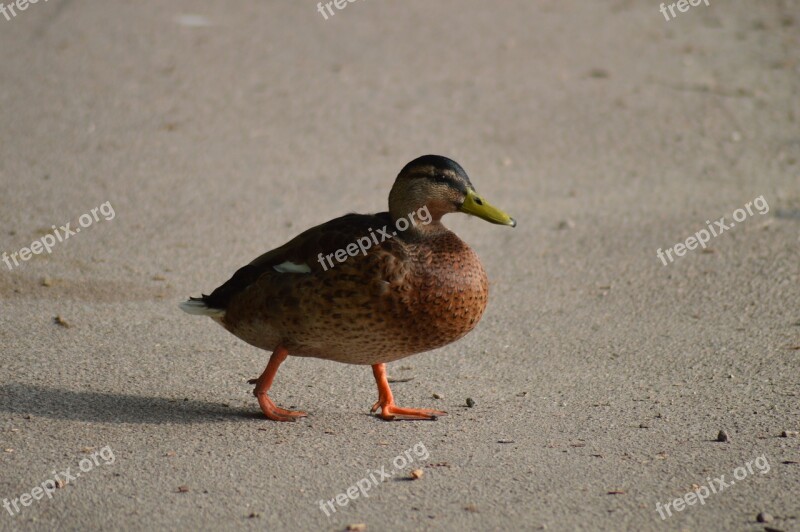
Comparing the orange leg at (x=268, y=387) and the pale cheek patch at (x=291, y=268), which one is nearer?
the pale cheek patch at (x=291, y=268)

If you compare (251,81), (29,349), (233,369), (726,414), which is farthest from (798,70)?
(29,349)

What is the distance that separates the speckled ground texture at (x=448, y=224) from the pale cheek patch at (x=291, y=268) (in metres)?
0.72

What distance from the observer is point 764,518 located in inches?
159

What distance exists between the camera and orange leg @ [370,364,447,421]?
5.04 m

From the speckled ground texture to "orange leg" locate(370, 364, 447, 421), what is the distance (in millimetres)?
77

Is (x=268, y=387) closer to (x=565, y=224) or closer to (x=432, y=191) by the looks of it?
(x=432, y=191)

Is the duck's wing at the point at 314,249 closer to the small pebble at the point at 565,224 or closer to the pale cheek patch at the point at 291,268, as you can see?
the pale cheek patch at the point at 291,268

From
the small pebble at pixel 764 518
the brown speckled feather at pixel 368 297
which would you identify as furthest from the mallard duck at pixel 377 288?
the small pebble at pixel 764 518

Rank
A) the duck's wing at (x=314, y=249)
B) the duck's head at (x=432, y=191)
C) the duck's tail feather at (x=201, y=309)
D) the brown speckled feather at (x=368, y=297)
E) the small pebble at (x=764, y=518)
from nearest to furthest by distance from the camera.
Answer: the small pebble at (x=764, y=518)
the brown speckled feather at (x=368, y=297)
the duck's wing at (x=314, y=249)
the duck's head at (x=432, y=191)
the duck's tail feather at (x=201, y=309)

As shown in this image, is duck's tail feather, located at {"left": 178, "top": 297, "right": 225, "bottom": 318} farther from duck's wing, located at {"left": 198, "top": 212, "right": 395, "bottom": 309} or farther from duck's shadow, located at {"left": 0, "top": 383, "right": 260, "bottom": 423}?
duck's shadow, located at {"left": 0, "top": 383, "right": 260, "bottom": 423}

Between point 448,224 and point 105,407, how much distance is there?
143 inches

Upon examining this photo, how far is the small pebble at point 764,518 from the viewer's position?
13.2ft

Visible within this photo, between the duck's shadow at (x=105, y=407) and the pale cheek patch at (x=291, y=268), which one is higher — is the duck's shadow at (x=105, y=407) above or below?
below

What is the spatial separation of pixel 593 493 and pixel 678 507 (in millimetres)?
332
